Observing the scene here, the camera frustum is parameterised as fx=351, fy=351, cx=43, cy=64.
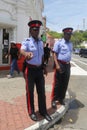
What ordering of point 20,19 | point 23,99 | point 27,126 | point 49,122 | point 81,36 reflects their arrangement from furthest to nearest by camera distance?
point 81,36 → point 20,19 → point 23,99 → point 49,122 → point 27,126

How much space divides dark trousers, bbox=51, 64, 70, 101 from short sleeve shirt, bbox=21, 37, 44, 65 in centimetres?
154

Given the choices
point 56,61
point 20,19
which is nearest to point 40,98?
point 56,61

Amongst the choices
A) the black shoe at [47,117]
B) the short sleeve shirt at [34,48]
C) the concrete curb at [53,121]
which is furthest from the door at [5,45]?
the short sleeve shirt at [34,48]

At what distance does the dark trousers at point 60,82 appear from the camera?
8.70 metres

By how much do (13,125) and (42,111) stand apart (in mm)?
837

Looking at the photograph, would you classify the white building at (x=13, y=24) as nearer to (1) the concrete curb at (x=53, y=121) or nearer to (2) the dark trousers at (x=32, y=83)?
(1) the concrete curb at (x=53, y=121)

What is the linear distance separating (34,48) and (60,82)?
2.02m

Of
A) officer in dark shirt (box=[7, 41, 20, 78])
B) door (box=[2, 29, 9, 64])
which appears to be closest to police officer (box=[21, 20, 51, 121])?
officer in dark shirt (box=[7, 41, 20, 78])

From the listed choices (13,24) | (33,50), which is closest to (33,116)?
(33,50)

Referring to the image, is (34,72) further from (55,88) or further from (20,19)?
(20,19)

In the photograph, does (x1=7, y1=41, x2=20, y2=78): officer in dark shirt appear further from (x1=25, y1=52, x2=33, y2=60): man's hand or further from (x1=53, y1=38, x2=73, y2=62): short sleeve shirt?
(x1=25, y1=52, x2=33, y2=60): man's hand

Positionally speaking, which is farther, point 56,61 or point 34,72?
point 56,61

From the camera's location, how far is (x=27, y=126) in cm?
689

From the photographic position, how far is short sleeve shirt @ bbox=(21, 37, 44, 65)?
7086 millimetres
